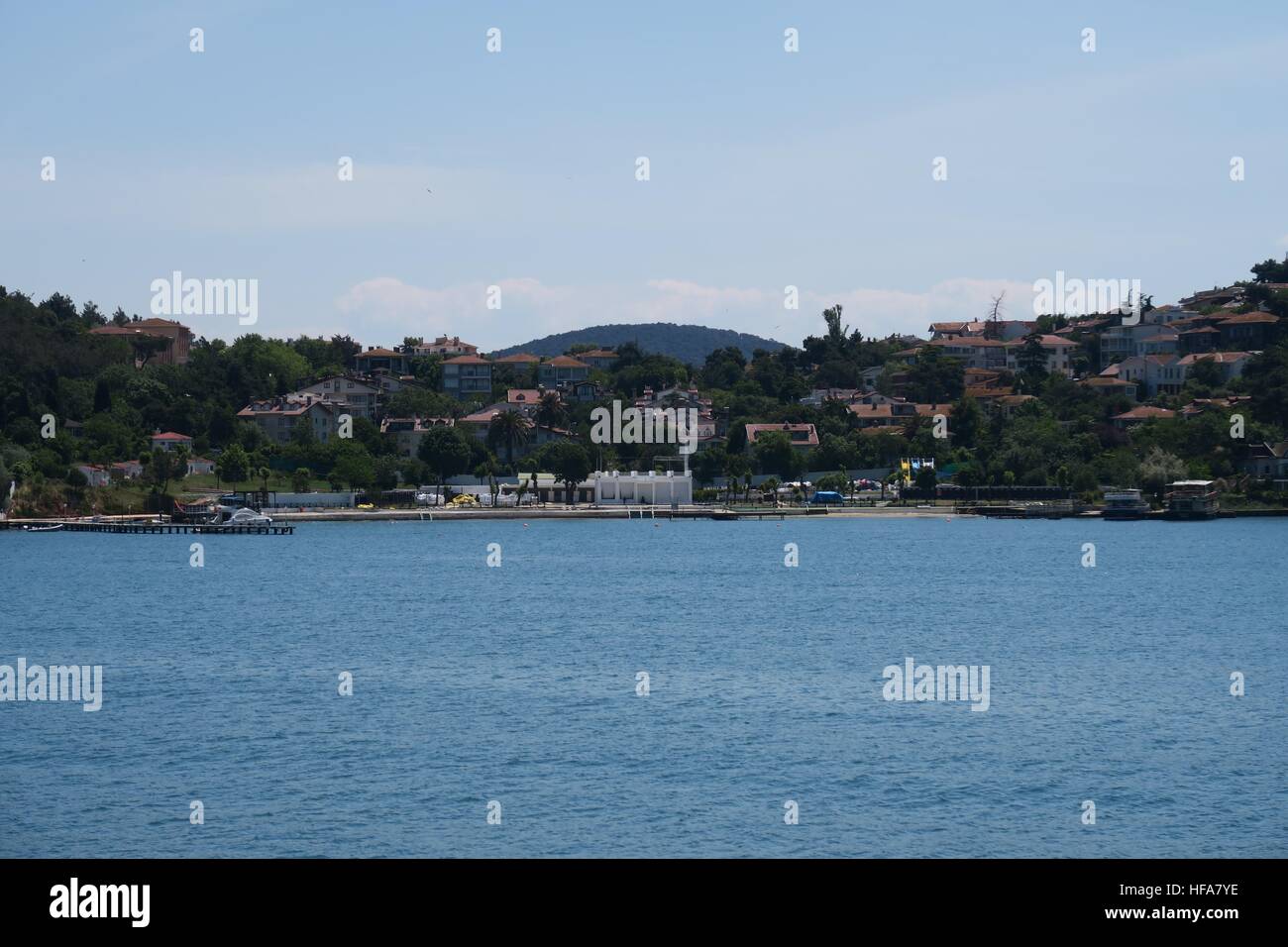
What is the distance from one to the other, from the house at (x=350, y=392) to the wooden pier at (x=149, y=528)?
149 feet

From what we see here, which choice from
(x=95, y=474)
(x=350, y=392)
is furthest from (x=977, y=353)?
(x=95, y=474)

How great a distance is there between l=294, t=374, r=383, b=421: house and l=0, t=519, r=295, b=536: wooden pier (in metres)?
45.3

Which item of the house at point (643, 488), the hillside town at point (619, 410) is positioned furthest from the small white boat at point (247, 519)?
the house at point (643, 488)

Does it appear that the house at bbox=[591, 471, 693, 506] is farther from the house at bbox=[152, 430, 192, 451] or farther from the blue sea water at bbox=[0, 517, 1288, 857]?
the blue sea water at bbox=[0, 517, 1288, 857]

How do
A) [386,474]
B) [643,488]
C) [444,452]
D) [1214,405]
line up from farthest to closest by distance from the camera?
[1214,405]
[444,452]
[643,488]
[386,474]

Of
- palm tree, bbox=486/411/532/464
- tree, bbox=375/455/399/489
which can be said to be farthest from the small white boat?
palm tree, bbox=486/411/532/464

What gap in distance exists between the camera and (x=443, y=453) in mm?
133375

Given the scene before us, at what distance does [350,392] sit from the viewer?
156 m

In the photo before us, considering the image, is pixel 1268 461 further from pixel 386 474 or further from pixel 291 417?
pixel 291 417

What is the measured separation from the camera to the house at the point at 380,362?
17862 centimetres

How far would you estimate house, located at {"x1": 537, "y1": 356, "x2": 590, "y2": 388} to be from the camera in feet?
621

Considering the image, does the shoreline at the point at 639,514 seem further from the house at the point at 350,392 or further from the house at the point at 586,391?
the house at the point at 586,391

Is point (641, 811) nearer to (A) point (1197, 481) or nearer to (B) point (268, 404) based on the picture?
(A) point (1197, 481)

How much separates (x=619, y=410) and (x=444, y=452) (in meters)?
21.3
